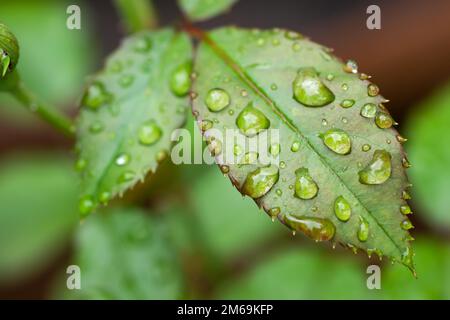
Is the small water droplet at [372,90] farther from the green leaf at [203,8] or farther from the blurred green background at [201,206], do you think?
the blurred green background at [201,206]

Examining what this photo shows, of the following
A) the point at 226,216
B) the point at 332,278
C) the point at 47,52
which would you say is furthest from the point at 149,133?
the point at 47,52

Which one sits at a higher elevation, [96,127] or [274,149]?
[96,127]

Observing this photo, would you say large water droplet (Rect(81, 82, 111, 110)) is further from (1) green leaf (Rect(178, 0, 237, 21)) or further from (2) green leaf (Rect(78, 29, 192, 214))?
(1) green leaf (Rect(178, 0, 237, 21))

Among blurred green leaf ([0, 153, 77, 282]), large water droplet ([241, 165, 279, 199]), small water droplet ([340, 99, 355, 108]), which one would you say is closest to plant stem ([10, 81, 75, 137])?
large water droplet ([241, 165, 279, 199])

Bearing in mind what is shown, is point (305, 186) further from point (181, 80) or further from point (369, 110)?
point (181, 80)

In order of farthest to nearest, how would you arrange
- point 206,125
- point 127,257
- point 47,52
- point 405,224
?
point 47,52 → point 127,257 → point 206,125 → point 405,224

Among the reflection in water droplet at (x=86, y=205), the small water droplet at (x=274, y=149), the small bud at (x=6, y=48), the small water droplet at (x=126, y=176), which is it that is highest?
the small bud at (x=6, y=48)

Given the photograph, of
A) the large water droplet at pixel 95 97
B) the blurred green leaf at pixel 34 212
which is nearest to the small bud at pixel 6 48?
the large water droplet at pixel 95 97
